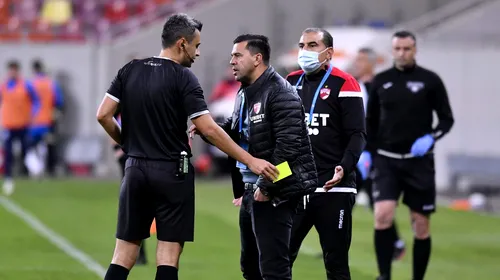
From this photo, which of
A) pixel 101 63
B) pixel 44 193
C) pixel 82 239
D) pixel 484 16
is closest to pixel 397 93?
pixel 82 239

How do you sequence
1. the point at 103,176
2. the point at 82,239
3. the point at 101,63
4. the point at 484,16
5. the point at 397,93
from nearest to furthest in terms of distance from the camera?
the point at 397,93 → the point at 82,239 → the point at 484,16 → the point at 103,176 → the point at 101,63

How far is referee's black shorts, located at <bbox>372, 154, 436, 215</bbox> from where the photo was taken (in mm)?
11812

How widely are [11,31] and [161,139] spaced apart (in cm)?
2302

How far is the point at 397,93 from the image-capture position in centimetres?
1180

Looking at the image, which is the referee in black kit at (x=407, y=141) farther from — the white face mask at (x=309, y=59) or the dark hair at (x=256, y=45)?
the dark hair at (x=256, y=45)

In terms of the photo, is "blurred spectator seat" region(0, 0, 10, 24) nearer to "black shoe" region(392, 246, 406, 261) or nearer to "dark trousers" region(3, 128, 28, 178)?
"dark trousers" region(3, 128, 28, 178)

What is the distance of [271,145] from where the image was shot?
28.4 feet

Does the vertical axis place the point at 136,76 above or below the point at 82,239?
above

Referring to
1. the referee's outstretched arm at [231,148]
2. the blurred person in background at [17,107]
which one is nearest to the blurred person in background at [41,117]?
the blurred person in background at [17,107]

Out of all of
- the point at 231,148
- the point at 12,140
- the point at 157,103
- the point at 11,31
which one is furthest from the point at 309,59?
the point at 11,31

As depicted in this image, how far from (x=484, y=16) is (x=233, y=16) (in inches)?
293

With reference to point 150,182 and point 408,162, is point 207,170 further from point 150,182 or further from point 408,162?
point 150,182

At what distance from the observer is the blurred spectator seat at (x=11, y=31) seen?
30.8 meters

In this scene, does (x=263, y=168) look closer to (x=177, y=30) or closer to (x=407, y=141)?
(x=177, y=30)
